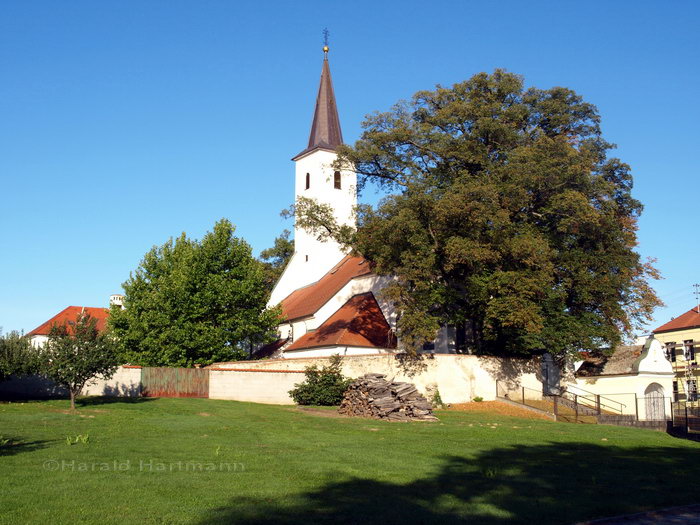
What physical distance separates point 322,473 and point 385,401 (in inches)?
542

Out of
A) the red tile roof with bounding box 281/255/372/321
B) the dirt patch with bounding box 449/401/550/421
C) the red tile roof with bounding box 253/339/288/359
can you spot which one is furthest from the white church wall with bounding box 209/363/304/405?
the red tile roof with bounding box 253/339/288/359

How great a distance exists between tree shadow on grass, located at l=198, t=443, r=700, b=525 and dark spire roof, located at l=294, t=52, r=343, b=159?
4511 cm

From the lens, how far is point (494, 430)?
2250 cm

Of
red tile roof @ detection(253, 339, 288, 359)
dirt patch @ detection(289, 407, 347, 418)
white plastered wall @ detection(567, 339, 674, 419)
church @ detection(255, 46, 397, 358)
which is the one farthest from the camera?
red tile roof @ detection(253, 339, 288, 359)

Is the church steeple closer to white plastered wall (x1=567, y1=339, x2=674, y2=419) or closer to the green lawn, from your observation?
white plastered wall (x1=567, y1=339, x2=674, y2=419)

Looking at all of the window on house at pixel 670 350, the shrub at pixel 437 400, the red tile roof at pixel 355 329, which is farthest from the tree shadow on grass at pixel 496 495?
the window on house at pixel 670 350

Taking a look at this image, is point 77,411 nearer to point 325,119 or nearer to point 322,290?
point 322,290

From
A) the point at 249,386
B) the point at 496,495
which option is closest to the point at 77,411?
the point at 249,386

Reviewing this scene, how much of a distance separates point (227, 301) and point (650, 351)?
2577 centimetres

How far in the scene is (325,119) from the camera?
58.2 metres

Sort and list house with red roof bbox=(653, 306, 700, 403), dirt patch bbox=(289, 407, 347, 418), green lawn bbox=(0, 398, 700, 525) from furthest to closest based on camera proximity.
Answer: house with red roof bbox=(653, 306, 700, 403) < dirt patch bbox=(289, 407, 347, 418) < green lawn bbox=(0, 398, 700, 525)

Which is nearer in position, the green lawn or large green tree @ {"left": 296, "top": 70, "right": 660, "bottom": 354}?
the green lawn

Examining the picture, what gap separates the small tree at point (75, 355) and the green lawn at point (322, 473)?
2967 millimetres

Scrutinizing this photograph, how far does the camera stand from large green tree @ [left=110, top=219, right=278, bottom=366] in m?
40.0
